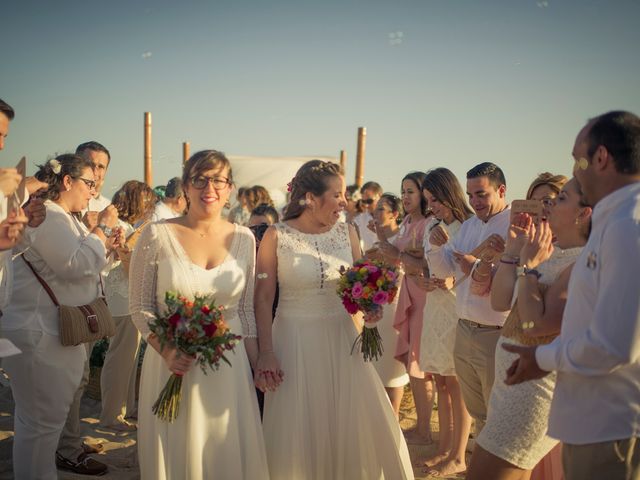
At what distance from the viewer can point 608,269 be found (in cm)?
226

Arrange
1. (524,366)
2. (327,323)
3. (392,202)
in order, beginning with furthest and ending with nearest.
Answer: (392,202) < (327,323) < (524,366)

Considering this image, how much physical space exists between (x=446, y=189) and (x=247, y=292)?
2.63 metres

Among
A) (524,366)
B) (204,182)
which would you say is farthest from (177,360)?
(524,366)

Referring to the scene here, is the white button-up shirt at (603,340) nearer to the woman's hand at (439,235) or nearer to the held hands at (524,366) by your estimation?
the held hands at (524,366)

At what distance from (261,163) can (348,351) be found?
1760cm

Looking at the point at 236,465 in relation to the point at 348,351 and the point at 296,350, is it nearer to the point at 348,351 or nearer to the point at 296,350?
the point at 296,350

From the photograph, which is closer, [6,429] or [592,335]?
[592,335]

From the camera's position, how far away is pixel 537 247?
336 cm

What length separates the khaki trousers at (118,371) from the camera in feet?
21.2

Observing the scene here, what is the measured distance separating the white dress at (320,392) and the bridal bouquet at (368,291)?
0.17 meters

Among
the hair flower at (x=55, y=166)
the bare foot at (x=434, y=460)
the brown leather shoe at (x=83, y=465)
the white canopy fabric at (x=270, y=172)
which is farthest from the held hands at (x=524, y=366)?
the white canopy fabric at (x=270, y=172)

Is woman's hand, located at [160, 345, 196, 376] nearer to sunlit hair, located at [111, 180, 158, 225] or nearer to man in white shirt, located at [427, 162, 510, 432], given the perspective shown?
man in white shirt, located at [427, 162, 510, 432]

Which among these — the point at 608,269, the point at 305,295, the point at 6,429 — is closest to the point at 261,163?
the point at 6,429

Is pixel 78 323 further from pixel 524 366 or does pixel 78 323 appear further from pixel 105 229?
pixel 524 366
